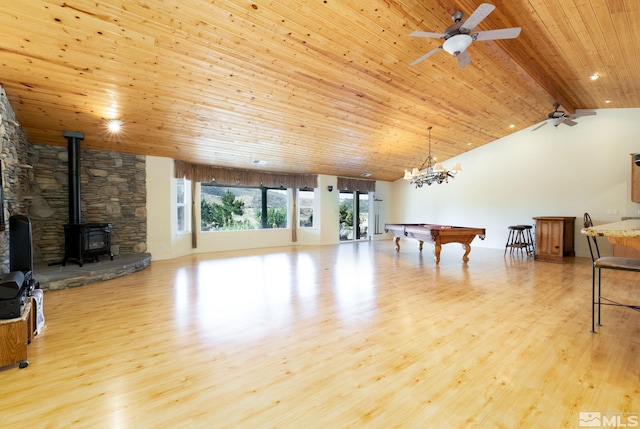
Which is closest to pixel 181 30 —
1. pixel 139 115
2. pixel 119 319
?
pixel 139 115

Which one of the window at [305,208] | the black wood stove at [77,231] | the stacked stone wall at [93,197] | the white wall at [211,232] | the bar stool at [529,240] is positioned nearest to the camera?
the black wood stove at [77,231]

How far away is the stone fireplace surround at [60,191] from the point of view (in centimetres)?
397

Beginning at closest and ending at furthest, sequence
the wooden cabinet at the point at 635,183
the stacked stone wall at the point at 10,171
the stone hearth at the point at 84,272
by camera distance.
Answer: the stacked stone wall at the point at 10,171
the stone hearth at the point at 84,272
the wooden cabinet at the point at 635,183

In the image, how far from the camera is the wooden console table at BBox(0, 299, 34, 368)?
2.03 meters

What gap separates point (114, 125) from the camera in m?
4.78

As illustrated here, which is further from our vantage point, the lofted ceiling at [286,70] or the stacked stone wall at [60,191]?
the stacked stone wall at [60,191]

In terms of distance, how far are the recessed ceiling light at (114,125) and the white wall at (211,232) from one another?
1.21m

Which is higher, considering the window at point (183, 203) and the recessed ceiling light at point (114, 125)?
the recessed ceiling light at point (114, 125)

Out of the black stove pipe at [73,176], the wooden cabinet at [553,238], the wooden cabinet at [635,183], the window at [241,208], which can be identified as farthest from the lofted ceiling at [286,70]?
the wooden cabinet at [553,238]

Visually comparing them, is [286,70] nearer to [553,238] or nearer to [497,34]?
[497,34]

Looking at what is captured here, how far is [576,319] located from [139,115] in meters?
6.18

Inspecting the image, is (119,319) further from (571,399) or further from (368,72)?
(368,72)

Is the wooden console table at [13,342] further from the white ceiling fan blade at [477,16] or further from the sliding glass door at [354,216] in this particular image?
the sliding glass door at [354,216]

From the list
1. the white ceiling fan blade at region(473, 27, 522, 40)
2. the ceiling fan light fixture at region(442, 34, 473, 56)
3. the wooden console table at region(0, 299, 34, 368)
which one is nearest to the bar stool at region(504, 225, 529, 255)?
the white ceiling fan blade at region(473, 27, 522, 40)
